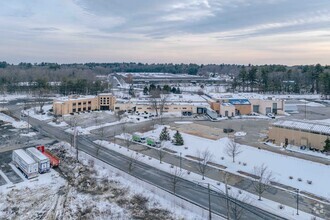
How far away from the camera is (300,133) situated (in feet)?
114

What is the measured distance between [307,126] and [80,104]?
42642mm

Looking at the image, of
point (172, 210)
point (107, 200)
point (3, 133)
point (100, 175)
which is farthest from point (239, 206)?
point (3, 133)

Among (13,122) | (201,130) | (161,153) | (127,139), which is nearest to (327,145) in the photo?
(201,130)

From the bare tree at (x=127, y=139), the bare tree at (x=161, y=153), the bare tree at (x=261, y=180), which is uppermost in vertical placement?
the bare tree at (x=127, y=139)

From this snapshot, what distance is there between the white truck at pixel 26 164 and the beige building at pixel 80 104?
28.9 meters

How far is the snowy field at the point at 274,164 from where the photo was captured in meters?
24.5

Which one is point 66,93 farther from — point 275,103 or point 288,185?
point 288,185

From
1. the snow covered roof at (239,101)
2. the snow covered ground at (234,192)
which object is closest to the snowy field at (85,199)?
the snow covered ground at (234,192)

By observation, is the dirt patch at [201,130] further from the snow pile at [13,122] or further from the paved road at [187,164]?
the snow pile at [13,122]

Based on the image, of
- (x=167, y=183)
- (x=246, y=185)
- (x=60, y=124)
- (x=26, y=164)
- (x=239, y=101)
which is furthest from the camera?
(x=239, y=101)

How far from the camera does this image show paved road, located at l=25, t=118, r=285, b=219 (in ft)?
65.1

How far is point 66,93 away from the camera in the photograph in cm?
8362

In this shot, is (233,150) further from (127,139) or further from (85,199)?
(85,199)

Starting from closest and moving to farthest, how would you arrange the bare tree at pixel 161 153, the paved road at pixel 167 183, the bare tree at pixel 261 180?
1. the paved road at pixel 167 183
2. the bare tree at pixel 261 180
3. the bare tree at pixel 161 153
